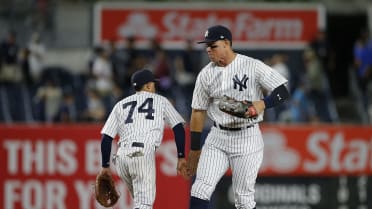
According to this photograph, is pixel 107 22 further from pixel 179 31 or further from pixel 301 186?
pixel 301 186

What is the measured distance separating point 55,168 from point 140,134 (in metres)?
4.48

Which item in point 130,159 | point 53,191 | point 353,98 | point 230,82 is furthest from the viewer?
point 353,98

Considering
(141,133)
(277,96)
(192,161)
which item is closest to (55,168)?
(141,133)

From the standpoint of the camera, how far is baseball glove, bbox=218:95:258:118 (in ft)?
33.2

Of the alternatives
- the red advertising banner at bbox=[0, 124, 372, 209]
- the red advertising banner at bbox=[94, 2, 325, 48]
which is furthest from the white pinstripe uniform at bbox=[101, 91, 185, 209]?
the red advertising banner at bbox=[94, 2, 325, 48]

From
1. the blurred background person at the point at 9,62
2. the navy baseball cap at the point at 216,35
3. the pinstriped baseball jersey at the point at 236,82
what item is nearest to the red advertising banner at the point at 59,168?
the pinstriped baseball jersey at the point at 236,82

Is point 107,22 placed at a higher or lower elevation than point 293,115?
higher

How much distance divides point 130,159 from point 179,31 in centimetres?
1192

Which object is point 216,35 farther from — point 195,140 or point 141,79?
point 141,79

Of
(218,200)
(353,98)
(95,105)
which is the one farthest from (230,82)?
(353,98)

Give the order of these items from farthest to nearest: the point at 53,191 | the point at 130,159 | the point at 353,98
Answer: the point at 353,98
the point at 53,191
the point at 130,159

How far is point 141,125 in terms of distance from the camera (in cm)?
1120

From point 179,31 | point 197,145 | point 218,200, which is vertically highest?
point 179,31

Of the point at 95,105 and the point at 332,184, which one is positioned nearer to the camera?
the point at 332,184
